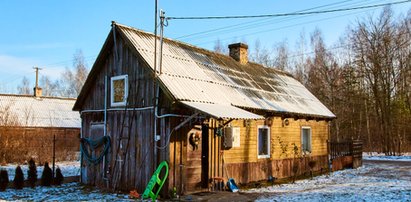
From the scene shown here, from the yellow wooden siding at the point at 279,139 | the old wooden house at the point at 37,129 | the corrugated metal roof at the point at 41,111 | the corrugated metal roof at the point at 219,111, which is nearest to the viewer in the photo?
the corrugated metal roof at the point at 219,111

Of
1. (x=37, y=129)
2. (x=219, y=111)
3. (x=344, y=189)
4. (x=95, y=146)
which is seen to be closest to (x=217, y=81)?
(x=219, y=111)

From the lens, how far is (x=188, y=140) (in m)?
12.3

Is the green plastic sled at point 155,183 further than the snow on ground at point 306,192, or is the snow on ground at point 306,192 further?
the snow on ground at point 306,192

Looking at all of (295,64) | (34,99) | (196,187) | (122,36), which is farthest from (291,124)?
(295,64)

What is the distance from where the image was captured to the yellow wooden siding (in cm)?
1426

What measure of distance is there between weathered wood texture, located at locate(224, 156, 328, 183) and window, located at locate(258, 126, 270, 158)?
0.99ft

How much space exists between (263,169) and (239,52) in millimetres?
6446

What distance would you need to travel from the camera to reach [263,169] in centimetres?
1552

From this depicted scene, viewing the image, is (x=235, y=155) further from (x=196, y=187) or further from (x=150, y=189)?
(x=150, y=189)

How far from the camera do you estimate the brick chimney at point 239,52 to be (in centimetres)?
1969

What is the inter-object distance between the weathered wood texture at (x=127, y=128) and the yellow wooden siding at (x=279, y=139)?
2821 millimetres

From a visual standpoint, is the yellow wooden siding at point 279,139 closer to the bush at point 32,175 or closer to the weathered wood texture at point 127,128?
the weathered wood texture at point 127,128

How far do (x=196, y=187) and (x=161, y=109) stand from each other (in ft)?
8.74

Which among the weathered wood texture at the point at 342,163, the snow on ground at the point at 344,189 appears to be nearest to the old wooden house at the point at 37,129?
the snow on ground at the point at 344,189
